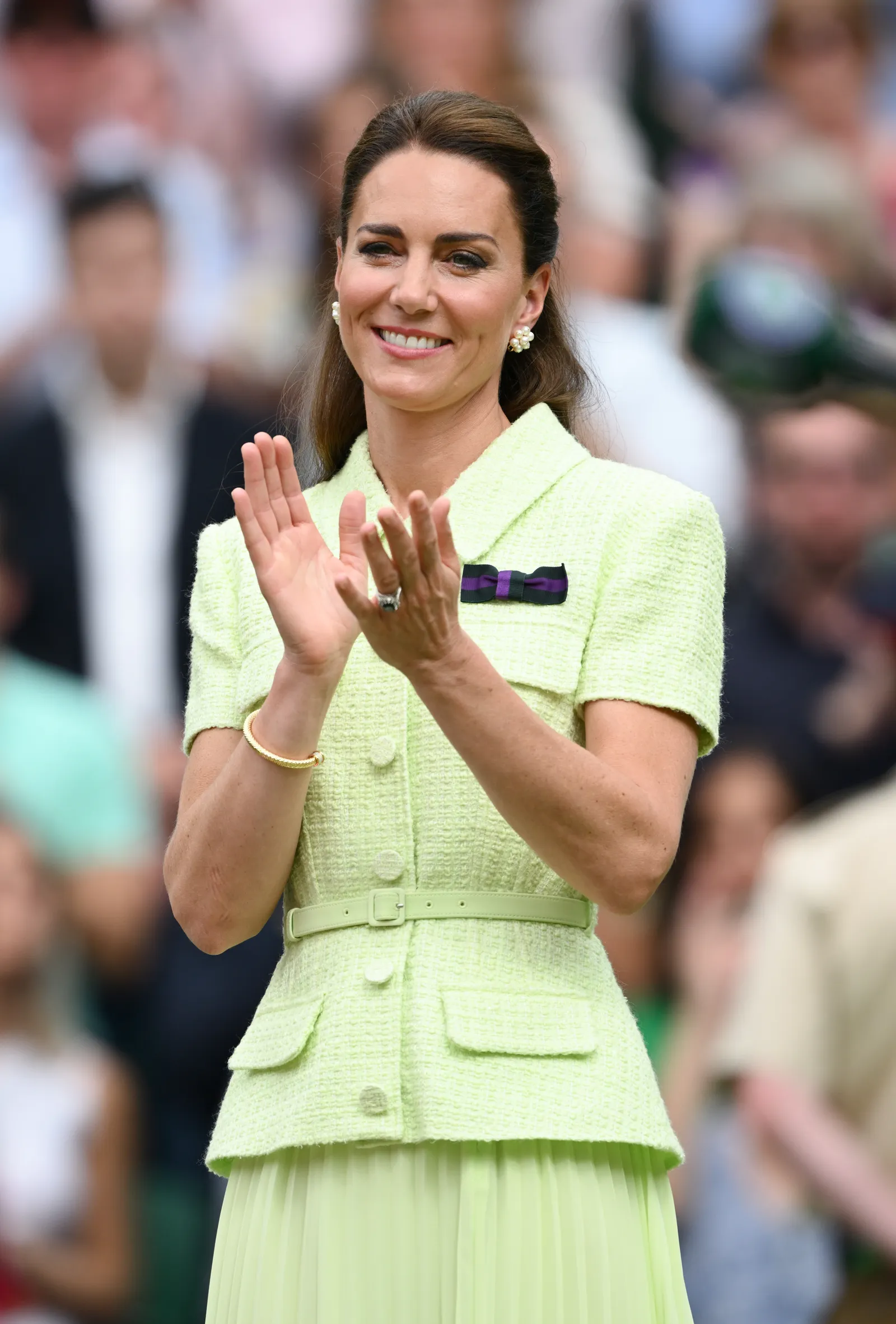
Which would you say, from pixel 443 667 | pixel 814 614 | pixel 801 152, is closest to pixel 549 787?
pixel 443 667

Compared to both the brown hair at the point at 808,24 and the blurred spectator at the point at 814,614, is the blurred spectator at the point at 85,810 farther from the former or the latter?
the brown hair at the point at 808,24

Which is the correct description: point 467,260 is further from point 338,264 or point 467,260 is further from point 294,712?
point 294,712

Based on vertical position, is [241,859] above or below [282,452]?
below

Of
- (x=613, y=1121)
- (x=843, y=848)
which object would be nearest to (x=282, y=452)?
(x=613, y=1121)

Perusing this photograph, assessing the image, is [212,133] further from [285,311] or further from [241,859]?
[241,859]

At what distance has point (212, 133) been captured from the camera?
22.6 ft

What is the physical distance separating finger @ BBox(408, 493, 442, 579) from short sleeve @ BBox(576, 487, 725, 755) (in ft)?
1.12

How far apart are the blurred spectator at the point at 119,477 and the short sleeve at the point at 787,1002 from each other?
169 cm

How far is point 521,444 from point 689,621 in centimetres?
30

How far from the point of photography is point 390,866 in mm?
2357

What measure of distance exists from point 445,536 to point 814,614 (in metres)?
4.15

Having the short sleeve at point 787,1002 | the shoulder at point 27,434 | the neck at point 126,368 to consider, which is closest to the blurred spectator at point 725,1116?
the short sleeve at point 787,1002

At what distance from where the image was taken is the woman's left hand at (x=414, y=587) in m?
2.09

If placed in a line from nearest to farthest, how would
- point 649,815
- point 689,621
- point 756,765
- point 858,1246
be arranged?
point 649,815
point 689,621
point 858,1246
point 756,765
